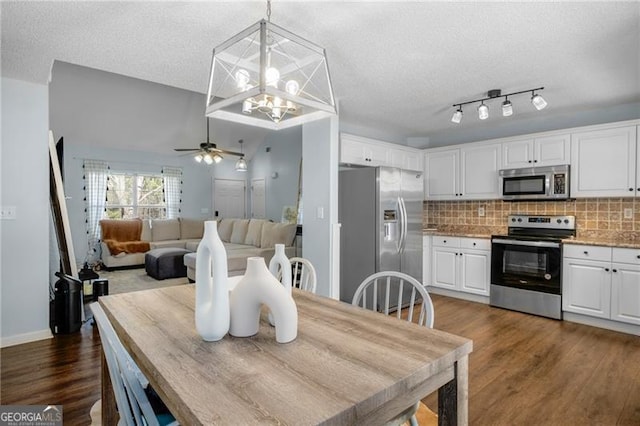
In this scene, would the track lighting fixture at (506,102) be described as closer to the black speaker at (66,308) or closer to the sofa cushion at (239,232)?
the black speaker at (66,308)

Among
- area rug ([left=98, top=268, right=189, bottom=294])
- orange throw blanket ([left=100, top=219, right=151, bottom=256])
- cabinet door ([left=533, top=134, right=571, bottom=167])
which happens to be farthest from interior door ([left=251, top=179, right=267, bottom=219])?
cabinet door ([left=533, top=134, right=571, bottom=167])

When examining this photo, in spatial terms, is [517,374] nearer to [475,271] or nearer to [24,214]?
[475,271]

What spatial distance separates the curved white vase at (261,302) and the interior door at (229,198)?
A: 25.9 ft

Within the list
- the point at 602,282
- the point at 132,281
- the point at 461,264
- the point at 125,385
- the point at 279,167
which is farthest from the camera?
the point at 279,167

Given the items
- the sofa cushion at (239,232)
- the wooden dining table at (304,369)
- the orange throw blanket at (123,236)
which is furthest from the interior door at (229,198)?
the wooden dining table at (304,369)

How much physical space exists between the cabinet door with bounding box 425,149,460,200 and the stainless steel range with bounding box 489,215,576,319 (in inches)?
35.6

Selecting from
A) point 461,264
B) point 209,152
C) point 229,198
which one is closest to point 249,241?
point 209,152

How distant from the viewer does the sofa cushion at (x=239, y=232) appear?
6.96 m

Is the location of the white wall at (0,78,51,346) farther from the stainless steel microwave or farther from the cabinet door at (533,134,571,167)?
the cabinet door at (533,134,571,167)

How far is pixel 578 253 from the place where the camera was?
361 cm

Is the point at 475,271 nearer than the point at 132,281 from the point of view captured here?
Yes

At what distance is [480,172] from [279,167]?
187 inches

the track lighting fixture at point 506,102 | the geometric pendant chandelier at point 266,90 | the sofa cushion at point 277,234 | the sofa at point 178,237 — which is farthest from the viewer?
the sofa at point 178,237

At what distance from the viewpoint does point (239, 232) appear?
7059 millimetres
